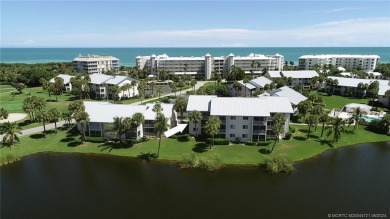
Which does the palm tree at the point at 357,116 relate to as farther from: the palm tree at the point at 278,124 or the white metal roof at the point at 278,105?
the palm tree at the point at 278,124

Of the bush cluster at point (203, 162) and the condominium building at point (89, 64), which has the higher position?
the condominium building at point (89, 64)

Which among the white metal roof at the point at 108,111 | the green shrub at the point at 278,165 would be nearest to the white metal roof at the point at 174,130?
the white metal roof at the point at 108,111

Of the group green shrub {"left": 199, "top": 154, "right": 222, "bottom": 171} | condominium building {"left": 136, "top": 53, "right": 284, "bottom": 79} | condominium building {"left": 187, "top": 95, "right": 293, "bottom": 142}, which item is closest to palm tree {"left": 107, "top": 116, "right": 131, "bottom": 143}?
condominium building {"left": 187, "top": 95, "right": 293, "bottom": 142}

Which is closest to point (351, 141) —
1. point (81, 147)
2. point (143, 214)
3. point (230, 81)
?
point (143, 214)

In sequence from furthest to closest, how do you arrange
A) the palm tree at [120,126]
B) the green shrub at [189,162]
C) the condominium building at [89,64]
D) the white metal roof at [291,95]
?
the condominium building at [89,64]
the white metal roof at [291,95]
the palm tree at [120,126]
the green shrub at [189,162]

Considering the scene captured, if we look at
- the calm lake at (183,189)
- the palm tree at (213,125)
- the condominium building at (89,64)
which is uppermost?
the condominium building at (89,64)

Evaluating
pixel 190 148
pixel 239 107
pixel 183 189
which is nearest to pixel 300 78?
pixel 239 107

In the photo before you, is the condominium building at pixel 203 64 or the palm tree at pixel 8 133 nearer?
the palm tree at pixel 8 133

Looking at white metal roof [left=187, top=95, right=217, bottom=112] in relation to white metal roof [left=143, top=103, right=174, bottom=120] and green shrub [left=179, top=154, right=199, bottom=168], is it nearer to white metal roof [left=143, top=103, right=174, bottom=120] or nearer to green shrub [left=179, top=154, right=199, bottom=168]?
white metal roof [left=143, top=103, right=174, bottom=120]
